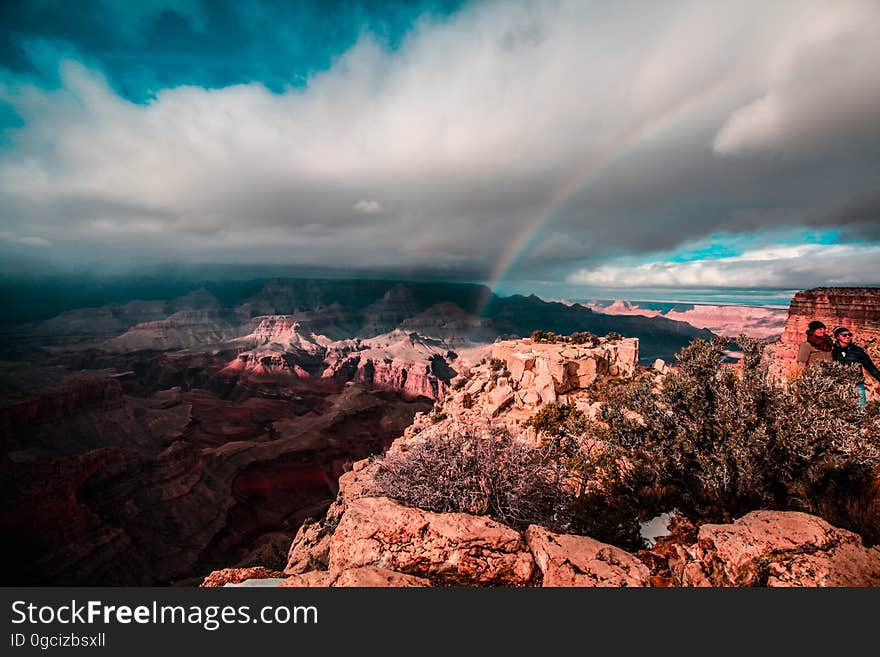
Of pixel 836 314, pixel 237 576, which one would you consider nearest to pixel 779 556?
pixel 237 576

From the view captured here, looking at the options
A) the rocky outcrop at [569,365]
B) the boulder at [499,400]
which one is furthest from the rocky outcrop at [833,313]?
the boulder at [499,400]

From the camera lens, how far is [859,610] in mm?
3191

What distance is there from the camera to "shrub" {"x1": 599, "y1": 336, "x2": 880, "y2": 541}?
17.4 feet

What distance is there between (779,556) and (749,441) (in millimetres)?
2102

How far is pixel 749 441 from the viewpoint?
18.1ft

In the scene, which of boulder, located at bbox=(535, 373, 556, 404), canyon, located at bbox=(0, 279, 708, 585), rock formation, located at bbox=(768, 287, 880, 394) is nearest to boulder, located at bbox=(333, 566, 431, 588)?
boulder, located at bbox=(535, 373, 556, 404)

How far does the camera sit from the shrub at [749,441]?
17.4 ft

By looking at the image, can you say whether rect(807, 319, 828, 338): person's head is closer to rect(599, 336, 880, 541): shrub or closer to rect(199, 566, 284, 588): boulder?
rect(599, 336, 880, 541): shrub

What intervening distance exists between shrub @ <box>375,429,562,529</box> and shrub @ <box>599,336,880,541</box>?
2.00 metres

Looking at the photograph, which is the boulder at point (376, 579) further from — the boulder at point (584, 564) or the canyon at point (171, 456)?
the canyon at point (171, 456)

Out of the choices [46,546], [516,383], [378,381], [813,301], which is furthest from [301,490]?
[378,381]

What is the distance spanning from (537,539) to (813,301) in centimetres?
3121

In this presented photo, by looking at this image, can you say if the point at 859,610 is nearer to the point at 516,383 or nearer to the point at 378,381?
the point at 516,383

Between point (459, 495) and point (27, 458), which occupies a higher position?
point (459, 495)
